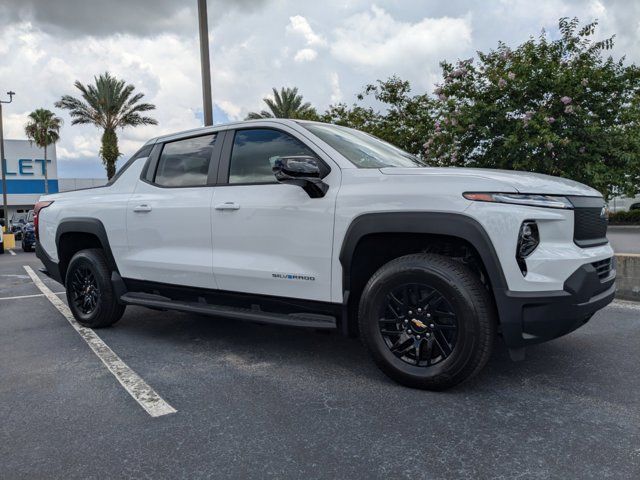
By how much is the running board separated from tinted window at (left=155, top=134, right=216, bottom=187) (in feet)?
3.26

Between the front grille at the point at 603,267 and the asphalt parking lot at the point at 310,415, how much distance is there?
0.70 metres

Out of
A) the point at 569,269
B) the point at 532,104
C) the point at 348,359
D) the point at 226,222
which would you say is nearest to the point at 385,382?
Result: the point at 348,359

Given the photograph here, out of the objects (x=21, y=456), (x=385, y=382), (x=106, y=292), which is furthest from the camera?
(x=106, y=292)

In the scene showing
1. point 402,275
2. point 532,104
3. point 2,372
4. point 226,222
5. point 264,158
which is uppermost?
point 532,104

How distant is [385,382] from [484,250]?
112 centimetres

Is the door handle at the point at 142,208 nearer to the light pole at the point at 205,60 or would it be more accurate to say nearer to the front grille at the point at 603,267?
the front grille at the point at 603,267

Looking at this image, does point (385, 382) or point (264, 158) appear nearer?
point (385, 382)

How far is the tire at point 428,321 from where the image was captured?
3023 millimetres

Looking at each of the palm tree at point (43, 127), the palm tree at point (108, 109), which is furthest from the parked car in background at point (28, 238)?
the palm tree at point (43, 127)

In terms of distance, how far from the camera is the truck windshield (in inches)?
149

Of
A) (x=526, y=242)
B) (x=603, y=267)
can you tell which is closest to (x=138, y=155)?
(x=526, y=242)

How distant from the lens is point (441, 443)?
2.60 m

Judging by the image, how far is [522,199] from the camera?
2.96 metres

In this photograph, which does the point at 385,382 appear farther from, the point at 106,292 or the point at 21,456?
the point at 106,292
